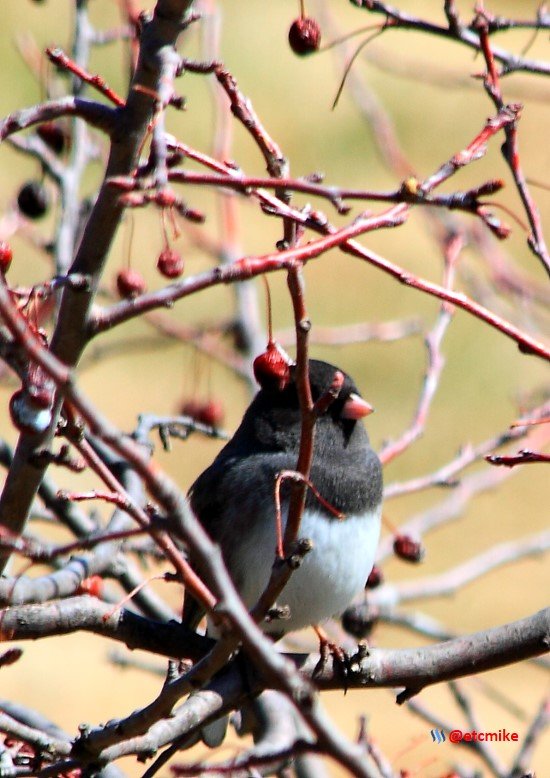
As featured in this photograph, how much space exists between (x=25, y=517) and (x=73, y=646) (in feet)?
13.5

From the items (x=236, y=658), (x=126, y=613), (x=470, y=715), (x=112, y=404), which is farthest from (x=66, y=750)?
(x=112, y=404)

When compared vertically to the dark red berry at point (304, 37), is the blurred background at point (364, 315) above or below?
below

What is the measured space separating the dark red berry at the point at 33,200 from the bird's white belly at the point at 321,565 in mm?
865

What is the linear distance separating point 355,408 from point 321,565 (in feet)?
1.36

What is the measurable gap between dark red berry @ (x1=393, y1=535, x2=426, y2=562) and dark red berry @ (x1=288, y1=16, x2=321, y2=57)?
118 centimetres

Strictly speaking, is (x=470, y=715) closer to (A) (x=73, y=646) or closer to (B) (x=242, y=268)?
(B) (x=242, y=268)

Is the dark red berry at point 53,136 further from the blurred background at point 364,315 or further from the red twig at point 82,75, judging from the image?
the blurred background at point 364,315

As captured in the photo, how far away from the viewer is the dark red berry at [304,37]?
67.2 inches

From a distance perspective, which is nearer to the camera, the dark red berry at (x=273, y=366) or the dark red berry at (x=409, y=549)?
the dark red berry at (x=273, y=366)

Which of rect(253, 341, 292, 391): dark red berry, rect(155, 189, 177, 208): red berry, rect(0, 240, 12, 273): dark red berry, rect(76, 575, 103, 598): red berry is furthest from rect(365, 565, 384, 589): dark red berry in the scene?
rect(155, 189, 177, 208): red berry

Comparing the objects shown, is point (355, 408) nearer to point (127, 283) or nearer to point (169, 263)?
point (127, 283)

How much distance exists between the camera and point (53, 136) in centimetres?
268

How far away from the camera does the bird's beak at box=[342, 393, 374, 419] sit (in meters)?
2.47

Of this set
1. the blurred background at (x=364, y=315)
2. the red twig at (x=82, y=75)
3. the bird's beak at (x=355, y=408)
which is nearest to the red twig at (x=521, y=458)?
the red twig at (x=82, y=75)
